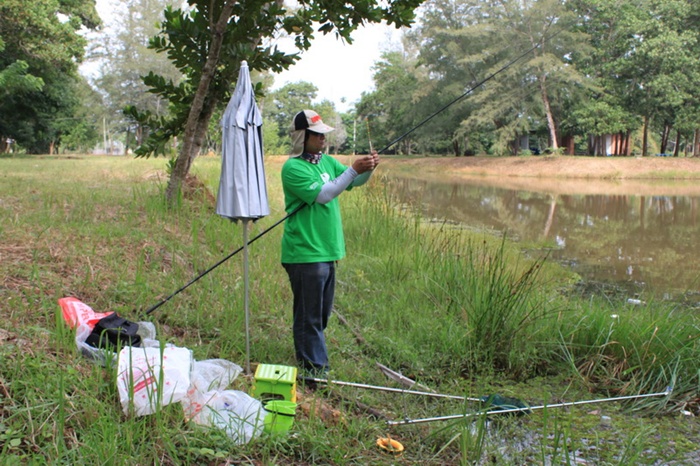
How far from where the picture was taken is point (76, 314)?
10.1ft

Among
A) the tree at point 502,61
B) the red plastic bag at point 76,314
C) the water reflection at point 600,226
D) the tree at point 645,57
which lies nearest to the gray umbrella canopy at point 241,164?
the red plastic bag at point 76,314

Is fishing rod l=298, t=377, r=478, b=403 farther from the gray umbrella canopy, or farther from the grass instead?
the gray umbrella canopy

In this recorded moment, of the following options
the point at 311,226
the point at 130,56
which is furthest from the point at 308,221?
the point at 130,56

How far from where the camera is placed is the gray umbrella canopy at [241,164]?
316 cm

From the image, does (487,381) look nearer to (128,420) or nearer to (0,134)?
(128,420)

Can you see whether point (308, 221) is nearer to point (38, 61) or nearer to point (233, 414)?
point (233, 414)

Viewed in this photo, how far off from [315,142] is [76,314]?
5.10ft

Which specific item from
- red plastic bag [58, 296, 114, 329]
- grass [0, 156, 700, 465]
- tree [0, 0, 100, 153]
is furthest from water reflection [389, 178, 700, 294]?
tree [0, 0, 100, 153]

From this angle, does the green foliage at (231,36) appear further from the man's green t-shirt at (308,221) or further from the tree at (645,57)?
the tree at (645,57)

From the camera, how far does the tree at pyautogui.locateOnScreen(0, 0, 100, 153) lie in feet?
52.6

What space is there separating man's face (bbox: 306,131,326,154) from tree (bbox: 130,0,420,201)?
9.28ft

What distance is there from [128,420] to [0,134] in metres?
28.2

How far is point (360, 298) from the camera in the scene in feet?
17.0

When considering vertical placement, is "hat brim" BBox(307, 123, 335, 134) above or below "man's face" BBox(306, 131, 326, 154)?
above
